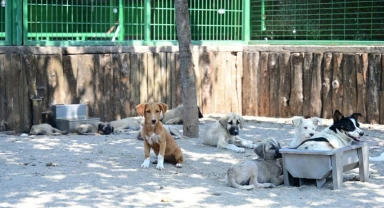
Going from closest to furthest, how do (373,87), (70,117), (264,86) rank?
1. (70,117)
2. (373,87)
3. (264,86)

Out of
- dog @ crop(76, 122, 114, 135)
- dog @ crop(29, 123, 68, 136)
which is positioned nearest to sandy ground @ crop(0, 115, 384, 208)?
dog @ crop(29, 123, 68, 136)

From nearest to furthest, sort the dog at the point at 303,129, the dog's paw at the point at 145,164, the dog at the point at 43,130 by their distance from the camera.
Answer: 1. the dog's paw at the point at 145,164
2. the dog at the point at 303,129
3. the dog at the point at 43,130

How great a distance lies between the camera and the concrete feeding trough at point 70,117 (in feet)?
47.9

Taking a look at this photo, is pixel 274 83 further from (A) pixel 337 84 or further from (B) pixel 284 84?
(A) pixel 337 84

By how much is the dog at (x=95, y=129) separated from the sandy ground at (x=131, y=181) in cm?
109

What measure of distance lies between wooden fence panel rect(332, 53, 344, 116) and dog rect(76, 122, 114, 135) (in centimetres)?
474

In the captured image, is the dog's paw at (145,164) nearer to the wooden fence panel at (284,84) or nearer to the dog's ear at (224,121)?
the dog's ear at (224,121)

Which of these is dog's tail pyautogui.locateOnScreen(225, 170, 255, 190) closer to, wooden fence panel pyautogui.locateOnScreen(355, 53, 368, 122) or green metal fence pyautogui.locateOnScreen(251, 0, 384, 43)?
wooden fence panel pyautogui.locateOnScreen(355, 53, 368, 122)

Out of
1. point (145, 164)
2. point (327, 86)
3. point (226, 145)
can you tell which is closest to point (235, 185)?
point (145, 164)

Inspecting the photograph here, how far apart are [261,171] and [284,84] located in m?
7.87

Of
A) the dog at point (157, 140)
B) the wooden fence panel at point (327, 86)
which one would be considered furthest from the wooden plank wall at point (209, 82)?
the dog at point (157, 140)

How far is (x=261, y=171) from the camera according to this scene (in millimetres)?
9602

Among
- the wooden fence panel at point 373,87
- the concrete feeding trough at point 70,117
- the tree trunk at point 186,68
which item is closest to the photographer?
the tree trunk at point 186,68

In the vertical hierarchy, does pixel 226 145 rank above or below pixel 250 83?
below
